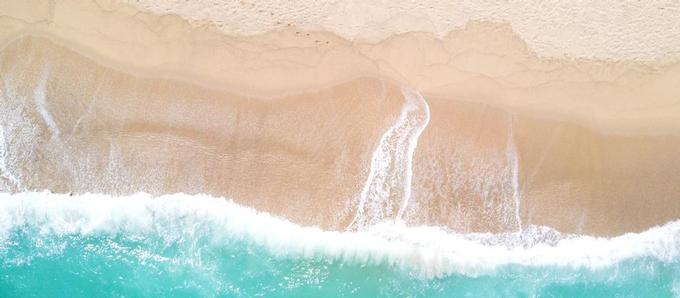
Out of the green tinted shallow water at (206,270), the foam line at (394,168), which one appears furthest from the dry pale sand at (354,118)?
the green tinted shallow water at (206,270)

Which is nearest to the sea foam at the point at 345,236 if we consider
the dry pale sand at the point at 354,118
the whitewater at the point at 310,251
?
the whitewater at the point at 310,251

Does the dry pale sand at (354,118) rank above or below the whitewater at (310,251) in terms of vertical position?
above

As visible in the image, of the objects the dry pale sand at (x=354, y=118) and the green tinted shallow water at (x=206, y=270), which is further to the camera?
the green tinted shallow water at (x=206, y=270)

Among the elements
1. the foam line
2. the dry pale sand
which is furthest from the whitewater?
the dry pale sand

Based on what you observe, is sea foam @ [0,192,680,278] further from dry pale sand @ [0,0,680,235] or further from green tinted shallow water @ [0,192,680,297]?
dry pale sand @ [0,0,680,235]

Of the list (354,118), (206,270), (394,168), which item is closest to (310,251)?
(206,270)

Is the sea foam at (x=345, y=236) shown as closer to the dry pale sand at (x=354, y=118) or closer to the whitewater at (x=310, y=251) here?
the whitewater at (x=310, y=251)

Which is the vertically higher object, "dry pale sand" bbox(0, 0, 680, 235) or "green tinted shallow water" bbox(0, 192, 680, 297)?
"dry pale sand" bbox(0, 0, 680, 235)
